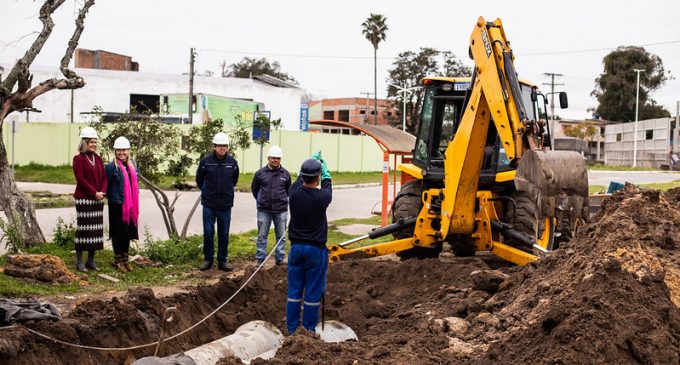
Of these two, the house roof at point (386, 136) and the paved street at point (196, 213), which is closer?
the house roof at point (386, 136)

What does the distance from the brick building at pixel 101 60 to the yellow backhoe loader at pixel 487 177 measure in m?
56.2

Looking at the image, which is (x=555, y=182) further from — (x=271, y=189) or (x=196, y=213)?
(x=196, y=213)

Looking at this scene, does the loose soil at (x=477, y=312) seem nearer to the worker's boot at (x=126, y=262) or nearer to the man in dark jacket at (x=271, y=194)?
the man in dark jacket at (x=271, y=194)

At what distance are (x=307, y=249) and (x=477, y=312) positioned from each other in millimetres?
1762

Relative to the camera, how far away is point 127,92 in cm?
5525

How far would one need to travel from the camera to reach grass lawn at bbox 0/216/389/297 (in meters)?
9.91

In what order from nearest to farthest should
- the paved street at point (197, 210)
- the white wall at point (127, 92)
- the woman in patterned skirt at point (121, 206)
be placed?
the woman in patterned skirt at point (121, 206) → the paved street at point (197, 210) → the white wall at point (127, 92)

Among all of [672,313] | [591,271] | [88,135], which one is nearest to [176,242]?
[88,135]

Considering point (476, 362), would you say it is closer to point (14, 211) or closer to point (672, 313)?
point (672, 313)

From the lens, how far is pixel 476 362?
6.15m

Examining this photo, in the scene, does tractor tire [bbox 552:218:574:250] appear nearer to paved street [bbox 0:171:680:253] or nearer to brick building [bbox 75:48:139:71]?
paved street [bbox 0:171:680:253]

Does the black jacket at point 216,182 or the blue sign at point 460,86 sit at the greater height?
the blue sign at point 460,86

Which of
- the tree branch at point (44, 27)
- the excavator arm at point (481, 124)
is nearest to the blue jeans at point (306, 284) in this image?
the excavator arm at point (481, 124)

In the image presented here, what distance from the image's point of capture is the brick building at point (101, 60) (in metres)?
64.9
